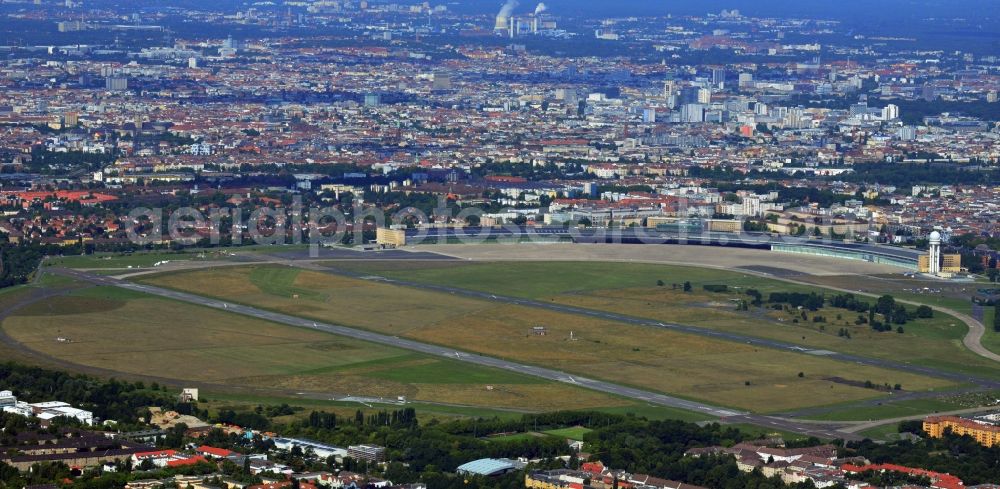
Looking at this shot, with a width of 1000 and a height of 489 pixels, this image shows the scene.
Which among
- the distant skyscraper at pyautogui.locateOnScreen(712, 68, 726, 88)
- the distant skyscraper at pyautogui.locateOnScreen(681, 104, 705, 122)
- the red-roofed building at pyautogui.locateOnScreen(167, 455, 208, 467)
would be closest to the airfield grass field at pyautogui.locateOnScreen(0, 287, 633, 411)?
the red-roofed building at pyautogui.locateOnScreen(167, 455, 208, 467)

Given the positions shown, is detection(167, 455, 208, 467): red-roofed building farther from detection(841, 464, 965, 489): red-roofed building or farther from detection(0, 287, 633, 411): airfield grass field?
detection(841, 464, 965, 489): red-roofed building

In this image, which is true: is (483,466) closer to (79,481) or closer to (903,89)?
(79,481)

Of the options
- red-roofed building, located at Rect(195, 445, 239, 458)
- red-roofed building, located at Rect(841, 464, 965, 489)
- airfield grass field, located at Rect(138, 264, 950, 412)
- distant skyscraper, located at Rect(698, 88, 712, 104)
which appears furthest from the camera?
distant skyscraper, located at Rect(698, 88, 712, 104)

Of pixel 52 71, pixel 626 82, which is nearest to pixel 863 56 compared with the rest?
pixel 626 82

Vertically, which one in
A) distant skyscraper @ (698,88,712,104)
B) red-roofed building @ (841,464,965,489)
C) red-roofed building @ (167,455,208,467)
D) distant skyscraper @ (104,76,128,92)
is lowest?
red-roofed building @ (841,464,965,489)

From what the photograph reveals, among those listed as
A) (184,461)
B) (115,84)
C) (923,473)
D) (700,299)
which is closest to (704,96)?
(115,84)

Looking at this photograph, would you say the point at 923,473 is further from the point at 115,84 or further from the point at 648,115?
the point at 115,84

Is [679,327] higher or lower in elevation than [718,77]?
lower
